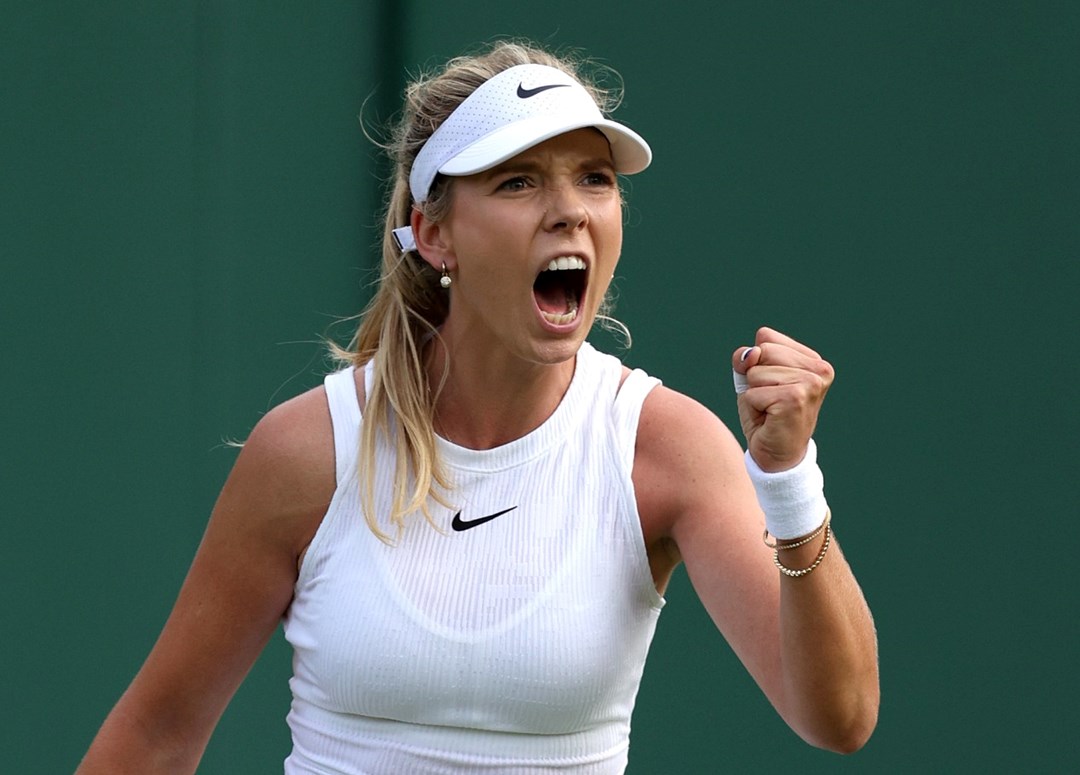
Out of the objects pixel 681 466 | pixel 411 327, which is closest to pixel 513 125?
pixel 411 327

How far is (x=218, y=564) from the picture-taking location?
2.29m

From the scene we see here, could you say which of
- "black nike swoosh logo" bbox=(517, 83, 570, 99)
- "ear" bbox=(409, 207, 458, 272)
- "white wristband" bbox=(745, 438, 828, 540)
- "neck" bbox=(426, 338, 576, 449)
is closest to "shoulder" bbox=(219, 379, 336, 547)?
"neck" bbox=(426, 338, 576, 449)

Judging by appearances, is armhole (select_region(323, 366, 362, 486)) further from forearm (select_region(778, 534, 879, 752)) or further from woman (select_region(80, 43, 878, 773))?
forearm (select_region(778, 534, 879, 752))

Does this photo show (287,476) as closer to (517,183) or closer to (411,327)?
(411,327)

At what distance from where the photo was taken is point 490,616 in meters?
2.15

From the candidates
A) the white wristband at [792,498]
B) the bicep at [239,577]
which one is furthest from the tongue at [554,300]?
the white wristband at [792,498]

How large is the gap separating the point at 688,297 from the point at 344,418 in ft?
4.23

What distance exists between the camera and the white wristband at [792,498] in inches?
71.5

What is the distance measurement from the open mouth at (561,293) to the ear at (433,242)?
0.13 metres

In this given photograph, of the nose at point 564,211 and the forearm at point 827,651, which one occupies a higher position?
the nose at point 564,211

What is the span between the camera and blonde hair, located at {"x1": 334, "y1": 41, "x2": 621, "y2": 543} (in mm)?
2268

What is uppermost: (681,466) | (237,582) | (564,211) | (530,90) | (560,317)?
(530,90)

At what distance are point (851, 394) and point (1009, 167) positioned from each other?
0.52 meters

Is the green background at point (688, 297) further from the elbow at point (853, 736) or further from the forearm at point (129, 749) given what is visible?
the elbow at point (853, 736)
